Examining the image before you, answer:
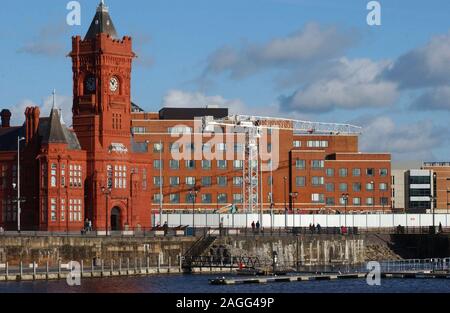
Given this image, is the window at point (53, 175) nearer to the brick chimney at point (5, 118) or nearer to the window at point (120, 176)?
the window at point (120, 176)

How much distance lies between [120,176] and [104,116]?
7.32 meters

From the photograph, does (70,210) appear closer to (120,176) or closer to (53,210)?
(53,210)

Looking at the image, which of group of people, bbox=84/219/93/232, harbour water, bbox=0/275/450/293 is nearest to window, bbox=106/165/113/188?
group of people, bbox=84/219/93/232

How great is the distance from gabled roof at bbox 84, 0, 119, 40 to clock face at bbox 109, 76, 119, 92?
490 cm

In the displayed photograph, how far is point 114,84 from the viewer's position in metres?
157

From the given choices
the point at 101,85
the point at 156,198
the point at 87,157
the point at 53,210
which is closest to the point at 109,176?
the point at 87,157

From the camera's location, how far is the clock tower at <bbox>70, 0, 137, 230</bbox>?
15450 cm

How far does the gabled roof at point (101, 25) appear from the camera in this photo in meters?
157

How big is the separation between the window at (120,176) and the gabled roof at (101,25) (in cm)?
1526
